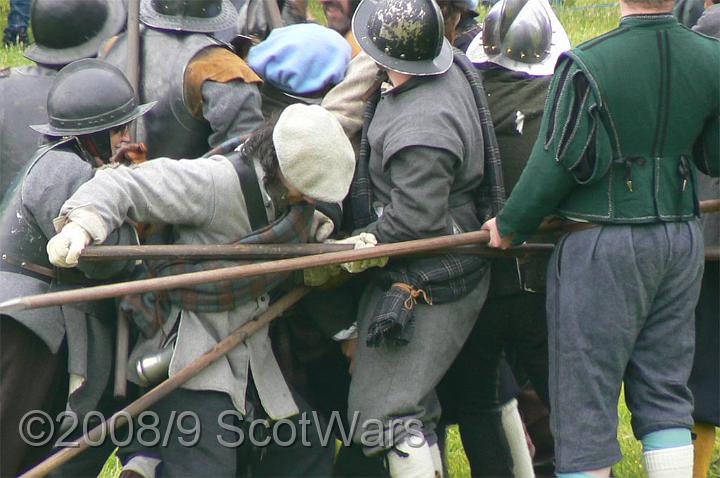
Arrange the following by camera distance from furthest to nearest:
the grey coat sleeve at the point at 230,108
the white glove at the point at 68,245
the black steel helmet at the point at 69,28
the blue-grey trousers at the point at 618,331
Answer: the black steel helmet at the point at 69,28
the grey coat sleeve at the point at 230,108
the blue-grey trousers at the point at 618,331
the white glove at the point at 68,245

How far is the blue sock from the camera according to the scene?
4.23 m

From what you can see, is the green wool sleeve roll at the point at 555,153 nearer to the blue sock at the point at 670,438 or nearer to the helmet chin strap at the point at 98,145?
the blue sock at the point at 670,438

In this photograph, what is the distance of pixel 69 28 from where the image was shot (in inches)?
201

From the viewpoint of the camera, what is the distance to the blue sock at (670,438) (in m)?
4.23

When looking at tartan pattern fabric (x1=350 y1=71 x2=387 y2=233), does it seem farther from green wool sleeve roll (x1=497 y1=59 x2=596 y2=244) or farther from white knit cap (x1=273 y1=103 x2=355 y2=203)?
green wool sleeve roll (x1=497 y1=59 x2=596 y2=244)

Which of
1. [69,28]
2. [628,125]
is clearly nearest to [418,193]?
[628,125]

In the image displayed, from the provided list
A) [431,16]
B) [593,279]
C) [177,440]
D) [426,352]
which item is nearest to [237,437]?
[177,440]

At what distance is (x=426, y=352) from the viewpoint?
450 cm

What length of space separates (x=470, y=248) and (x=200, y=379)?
3.72 ft

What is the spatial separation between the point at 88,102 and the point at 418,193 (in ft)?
4.19

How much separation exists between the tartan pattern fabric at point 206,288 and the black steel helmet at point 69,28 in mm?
1311

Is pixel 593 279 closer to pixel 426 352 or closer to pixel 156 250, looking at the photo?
pixel 426 352

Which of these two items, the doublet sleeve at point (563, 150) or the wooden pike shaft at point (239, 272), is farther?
the doublet sleeve at point (563, 150)

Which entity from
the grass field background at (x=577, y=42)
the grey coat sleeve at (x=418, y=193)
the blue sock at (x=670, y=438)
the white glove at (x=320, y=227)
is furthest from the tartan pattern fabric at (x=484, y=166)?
the grass field background at (x=577, y=42)
